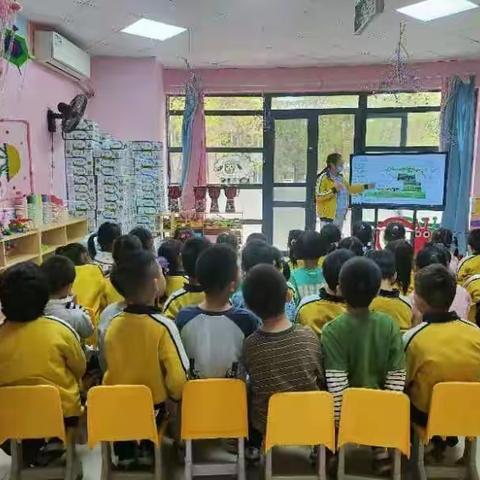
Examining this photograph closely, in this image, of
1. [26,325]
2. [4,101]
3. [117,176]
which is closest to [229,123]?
[117,176]

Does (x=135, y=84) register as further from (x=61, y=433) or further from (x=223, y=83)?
(x=61, y=433)

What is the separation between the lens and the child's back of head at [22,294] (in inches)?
72.0

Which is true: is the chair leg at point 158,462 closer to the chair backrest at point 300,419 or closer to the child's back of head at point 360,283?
the chair backrest at point 300,419

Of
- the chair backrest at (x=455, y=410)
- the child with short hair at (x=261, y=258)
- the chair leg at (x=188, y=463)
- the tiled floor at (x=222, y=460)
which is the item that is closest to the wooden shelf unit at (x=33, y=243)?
the tiled floor at (x=222, y=460)

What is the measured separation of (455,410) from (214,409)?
842mm

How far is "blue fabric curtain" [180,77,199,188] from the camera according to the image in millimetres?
6496

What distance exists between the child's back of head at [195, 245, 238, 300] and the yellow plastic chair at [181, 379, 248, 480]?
16.1 inches

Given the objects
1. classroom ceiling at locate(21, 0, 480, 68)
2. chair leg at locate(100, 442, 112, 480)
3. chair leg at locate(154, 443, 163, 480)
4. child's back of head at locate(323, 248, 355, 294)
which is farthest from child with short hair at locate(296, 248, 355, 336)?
classroom ceiling at locate(21, 0, 480, 68)

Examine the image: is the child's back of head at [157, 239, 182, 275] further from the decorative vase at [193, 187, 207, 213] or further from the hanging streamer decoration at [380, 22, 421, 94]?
the hanging streamer decoration at [380, 22, 421, 94]

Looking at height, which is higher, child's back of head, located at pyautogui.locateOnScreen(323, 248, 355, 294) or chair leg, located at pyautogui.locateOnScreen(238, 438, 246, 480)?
child's back of head, located at pyautogui.locateOnScreen(323, 248, 355, 294)

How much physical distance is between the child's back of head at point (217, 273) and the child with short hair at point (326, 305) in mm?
414

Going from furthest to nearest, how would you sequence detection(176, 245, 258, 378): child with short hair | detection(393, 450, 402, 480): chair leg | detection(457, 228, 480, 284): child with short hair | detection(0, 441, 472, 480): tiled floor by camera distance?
detection(457, 228, 480, 284): child with short hair → detection(0, 441, 472, 480): tiled floor → detection(176, 245, 258, 378): child with short hair → detection(393, 450, 402, 480): chair leg

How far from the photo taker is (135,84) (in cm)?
A: 599

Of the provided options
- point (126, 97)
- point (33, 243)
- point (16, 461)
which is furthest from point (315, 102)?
point (16, 461)
